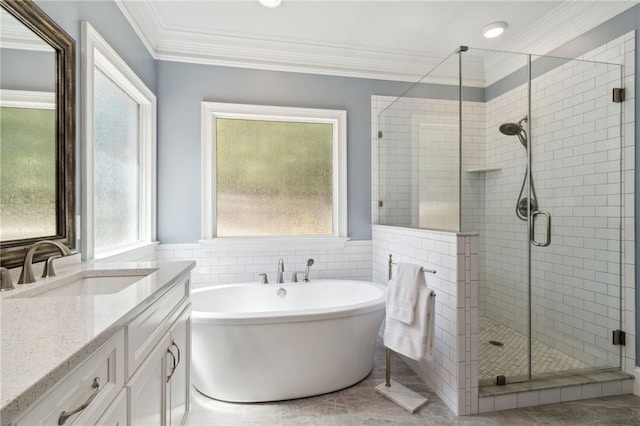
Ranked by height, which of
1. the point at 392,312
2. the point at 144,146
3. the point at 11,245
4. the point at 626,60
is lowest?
the point at 392,312

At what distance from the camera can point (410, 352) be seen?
2029mm

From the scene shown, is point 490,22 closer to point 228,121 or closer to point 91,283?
point 228,121

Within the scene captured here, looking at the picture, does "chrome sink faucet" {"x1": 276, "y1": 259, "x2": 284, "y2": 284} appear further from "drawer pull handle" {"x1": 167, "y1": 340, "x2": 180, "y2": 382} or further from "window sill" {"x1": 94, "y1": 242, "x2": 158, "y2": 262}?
"drawer pull handle" {"x1": 167, "y1": 340, "x2": 180, "y2": 382}

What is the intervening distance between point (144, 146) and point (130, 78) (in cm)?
62

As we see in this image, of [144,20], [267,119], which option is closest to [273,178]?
[267,119]

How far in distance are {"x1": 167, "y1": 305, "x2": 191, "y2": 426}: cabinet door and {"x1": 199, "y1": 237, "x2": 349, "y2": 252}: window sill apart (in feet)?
3.98

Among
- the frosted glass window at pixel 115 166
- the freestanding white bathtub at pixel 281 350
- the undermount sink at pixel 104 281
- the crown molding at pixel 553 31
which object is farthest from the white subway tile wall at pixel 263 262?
the crown molding at pixel 553 31

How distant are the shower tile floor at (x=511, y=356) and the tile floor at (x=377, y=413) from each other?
0.22 metres

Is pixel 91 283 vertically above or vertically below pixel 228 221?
below

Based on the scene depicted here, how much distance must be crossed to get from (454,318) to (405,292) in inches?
12.8

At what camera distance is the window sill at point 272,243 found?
2.90 m

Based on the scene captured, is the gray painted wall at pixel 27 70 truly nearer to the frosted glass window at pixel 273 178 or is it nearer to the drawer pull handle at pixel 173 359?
the drawer pull handle at pixel 173 359

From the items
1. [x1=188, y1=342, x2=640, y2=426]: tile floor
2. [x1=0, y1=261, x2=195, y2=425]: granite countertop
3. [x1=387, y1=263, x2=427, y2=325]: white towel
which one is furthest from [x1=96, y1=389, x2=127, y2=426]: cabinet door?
[x1=387, y1=263, x2=427, y2=325]: white towel

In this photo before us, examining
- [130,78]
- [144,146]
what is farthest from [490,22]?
[144,146]
